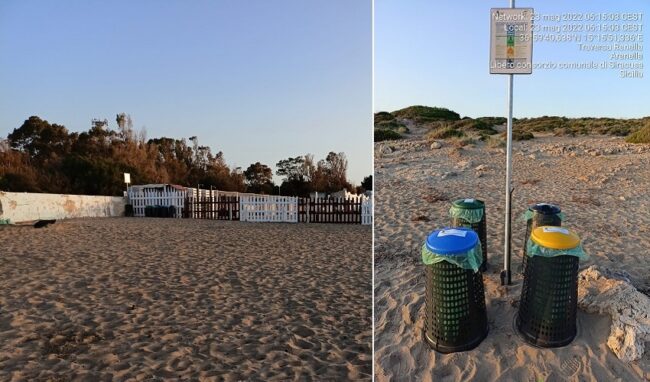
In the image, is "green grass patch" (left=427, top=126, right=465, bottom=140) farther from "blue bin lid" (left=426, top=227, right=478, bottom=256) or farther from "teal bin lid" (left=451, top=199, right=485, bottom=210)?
"blue bin lid" (left=426, top=227, right=478, bottom=256)

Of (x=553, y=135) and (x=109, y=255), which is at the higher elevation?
(x=553, y=135)

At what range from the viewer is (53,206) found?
13.7m

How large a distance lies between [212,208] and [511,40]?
46.9ft

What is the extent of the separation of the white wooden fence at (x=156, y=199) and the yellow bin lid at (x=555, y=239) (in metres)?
15.3

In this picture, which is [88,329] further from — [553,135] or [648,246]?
[553,135]

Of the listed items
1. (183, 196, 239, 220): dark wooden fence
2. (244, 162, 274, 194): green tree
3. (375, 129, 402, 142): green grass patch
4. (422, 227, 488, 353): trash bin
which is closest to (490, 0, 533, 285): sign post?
(422, 227, 488, 353): trash bin

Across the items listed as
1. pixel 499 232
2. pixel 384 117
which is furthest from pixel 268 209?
pixel 499 232

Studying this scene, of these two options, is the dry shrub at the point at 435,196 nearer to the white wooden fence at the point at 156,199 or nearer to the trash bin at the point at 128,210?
the white wooden fence at the point at 156,199

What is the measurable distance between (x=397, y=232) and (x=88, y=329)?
2.66 metres

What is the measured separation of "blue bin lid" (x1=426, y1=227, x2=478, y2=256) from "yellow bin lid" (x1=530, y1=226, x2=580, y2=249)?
0.35 m

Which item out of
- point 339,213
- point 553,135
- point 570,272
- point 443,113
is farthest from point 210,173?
point 570,272

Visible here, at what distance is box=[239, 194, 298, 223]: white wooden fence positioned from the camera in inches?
596

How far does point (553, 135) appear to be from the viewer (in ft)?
36.2

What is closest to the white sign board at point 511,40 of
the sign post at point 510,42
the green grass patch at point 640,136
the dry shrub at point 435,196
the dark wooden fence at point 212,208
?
the sign post at point 510,42
